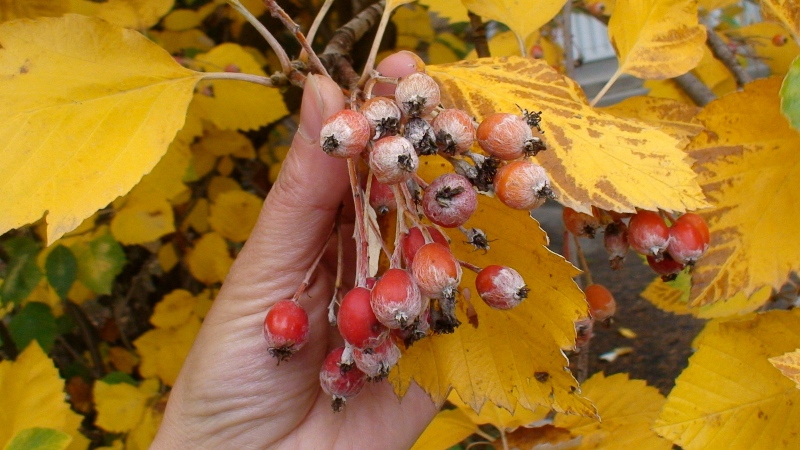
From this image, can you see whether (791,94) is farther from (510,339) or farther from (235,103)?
(235,103)

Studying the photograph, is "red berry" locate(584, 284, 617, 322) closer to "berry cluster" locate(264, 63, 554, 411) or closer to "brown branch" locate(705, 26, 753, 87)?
"berry cluster" locate(264, 63, 554, 411)

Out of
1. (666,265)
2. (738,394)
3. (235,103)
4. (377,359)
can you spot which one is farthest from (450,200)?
(235,103)

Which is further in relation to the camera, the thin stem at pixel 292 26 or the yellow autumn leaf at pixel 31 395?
the yellow autumn leaf at pixel 31 395

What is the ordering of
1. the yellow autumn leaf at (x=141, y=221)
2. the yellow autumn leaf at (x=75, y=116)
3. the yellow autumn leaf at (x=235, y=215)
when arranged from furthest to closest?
the yellow autumn leaf at (x=235, y=215) → the yellow autumn leaf at (x=141, y=221) → the yellow autumn leaf at (x=75, y=116)

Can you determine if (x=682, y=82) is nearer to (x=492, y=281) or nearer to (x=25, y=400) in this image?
(x=492, y=281)

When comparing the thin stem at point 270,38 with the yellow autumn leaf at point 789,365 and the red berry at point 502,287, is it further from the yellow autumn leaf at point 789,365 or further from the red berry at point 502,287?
the yellow autumn leaf at point 789,365

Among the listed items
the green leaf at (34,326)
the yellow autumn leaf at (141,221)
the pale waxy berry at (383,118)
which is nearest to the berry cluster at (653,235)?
the pale waxy berry at (383,118)
